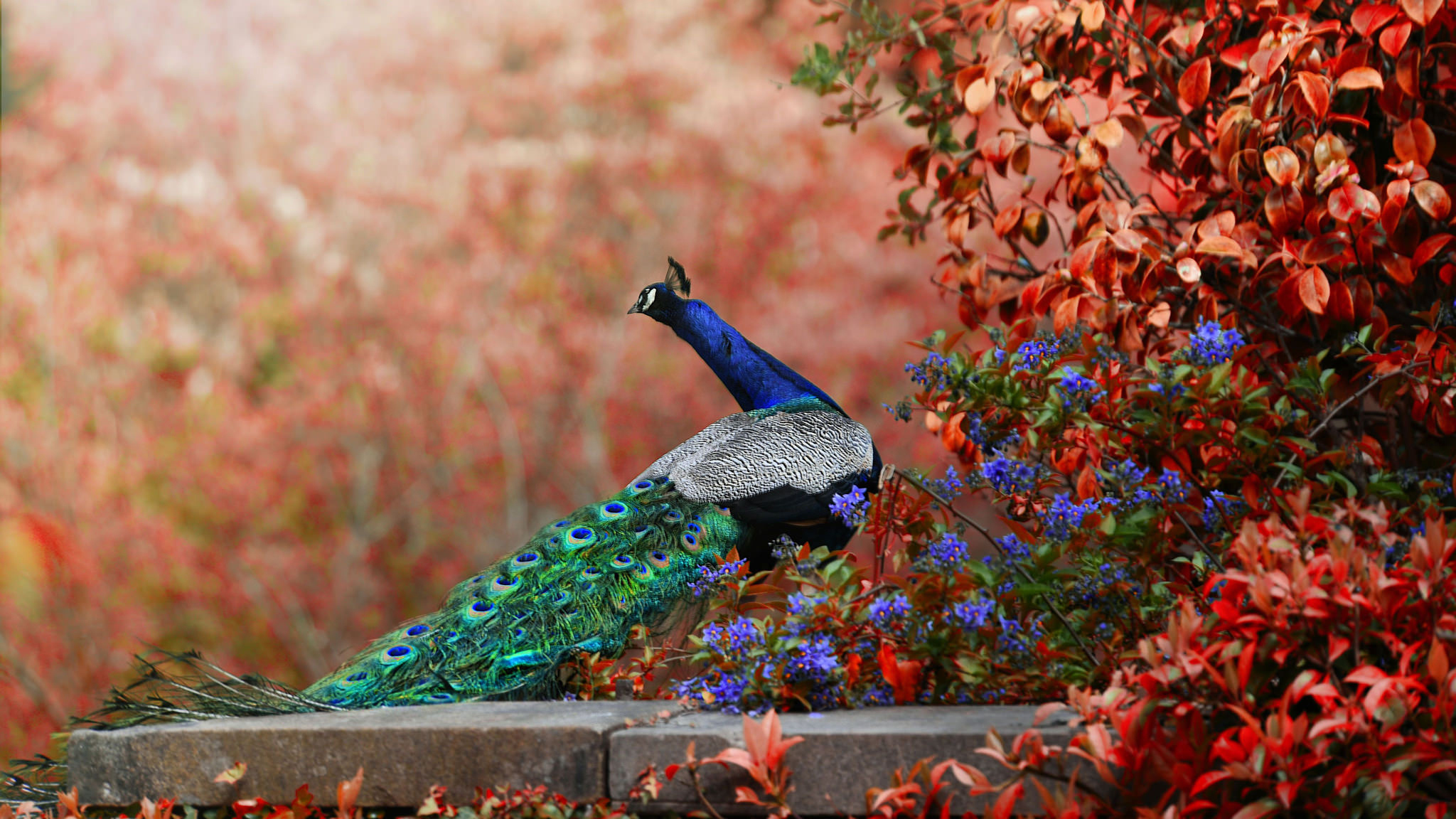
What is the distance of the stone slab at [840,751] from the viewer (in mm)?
1544

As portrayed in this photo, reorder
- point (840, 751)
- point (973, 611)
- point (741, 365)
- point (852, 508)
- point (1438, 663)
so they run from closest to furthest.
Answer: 1. point (1438, 663)
2. point (840, 751)
3. point (973, 611)
4. point (852, 508)
5. point (741, 365)

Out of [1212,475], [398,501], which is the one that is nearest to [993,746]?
[1212,475]

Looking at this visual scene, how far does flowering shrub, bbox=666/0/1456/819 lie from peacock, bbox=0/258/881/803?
1.56 ft

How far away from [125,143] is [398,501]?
2.88m

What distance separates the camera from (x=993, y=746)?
144 centimetres

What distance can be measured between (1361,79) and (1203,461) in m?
0.75

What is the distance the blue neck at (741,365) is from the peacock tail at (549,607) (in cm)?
75

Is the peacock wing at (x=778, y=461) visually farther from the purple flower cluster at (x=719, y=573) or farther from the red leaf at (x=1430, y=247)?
the red leaf at (x=1430, y=247)

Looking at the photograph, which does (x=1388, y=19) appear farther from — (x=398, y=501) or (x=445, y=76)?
(x=445, y=76)

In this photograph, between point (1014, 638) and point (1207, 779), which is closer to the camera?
point (1207, 779)

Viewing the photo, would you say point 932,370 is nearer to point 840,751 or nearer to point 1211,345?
point 1211,345

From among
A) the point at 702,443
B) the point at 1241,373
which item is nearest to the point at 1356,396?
the point at 1241,373

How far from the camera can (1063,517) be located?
184 centimetres

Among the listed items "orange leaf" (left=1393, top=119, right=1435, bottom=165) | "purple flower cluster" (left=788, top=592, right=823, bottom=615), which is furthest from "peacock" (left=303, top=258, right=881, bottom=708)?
"orange leaf" (left=1393, top=119, right=1435, bottom=165)
